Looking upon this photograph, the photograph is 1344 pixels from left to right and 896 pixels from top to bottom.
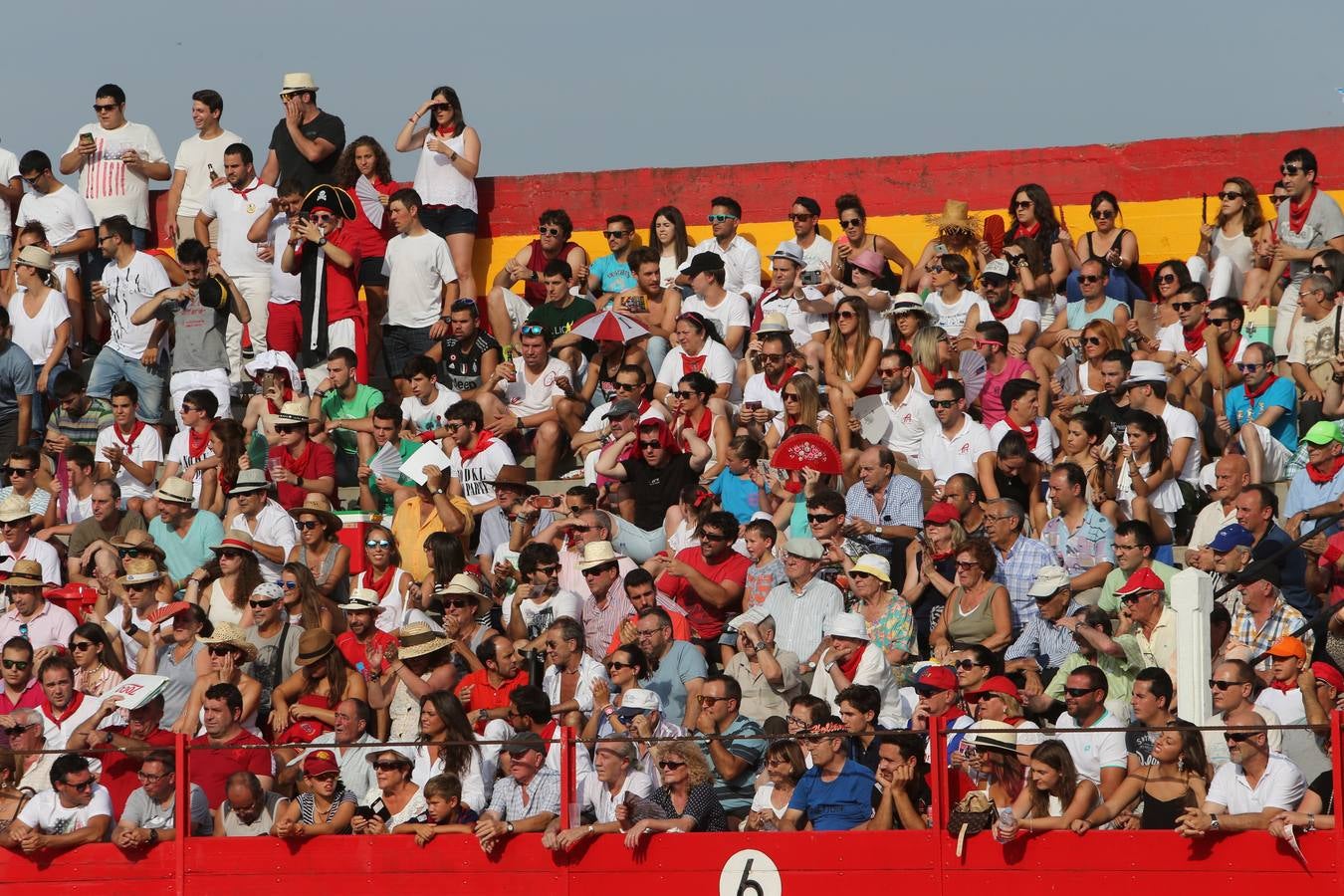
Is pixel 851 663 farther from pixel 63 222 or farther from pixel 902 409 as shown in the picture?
pixel 63 222

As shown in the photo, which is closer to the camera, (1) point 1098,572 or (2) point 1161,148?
(1) point 1098,572

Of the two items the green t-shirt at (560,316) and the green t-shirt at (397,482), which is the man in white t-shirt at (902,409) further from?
the green t-shirt at (397,482)

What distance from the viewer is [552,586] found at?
1505 centimetres

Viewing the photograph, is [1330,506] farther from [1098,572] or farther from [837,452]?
[837,452]

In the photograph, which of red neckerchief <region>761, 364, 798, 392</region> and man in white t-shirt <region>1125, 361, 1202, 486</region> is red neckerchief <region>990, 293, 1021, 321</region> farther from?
man in white t-shirt <region>1125, 361, 1202, 486</region>

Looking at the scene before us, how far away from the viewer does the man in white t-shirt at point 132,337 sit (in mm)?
18672

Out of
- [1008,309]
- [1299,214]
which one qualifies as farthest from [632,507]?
[1299,214]

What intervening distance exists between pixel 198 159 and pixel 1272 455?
9.20 meters

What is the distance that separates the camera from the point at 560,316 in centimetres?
1833

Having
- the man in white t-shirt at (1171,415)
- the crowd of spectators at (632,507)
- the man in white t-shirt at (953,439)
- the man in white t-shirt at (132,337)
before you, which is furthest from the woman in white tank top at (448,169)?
the man in white t-shirt at (1171,415)

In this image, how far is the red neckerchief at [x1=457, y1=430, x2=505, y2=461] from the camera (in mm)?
16828

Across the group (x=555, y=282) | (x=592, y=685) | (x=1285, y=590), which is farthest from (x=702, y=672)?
(x=555, y=282)

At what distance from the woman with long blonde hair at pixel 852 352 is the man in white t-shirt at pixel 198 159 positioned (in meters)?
5.80

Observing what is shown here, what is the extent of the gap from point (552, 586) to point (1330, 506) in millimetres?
4647
